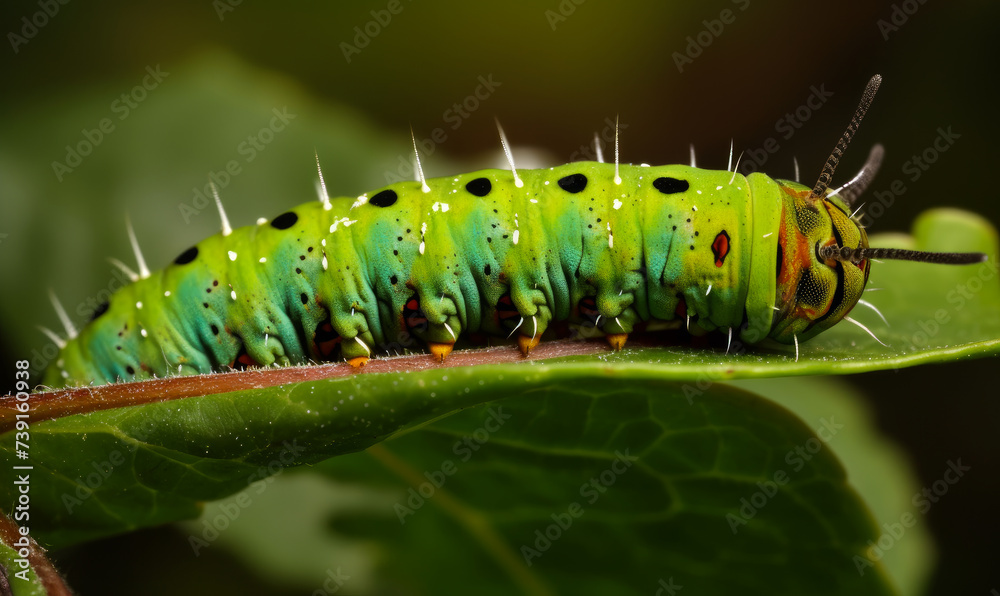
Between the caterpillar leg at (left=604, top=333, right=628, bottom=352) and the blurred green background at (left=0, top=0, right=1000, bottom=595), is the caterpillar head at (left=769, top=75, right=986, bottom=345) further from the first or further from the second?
the blurred green background at (left=0, top=0, right=1000, bottom=595)

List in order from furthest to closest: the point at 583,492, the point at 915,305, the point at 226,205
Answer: the point at 226,205 < the point at 915,305 < the point at 583,492

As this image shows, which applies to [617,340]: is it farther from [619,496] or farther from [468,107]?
[468,107]

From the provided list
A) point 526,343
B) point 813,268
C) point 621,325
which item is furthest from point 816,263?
point 526,343

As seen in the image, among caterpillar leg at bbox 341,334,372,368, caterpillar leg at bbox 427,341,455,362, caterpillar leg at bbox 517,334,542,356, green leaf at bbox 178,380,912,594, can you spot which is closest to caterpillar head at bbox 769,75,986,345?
green leaf at bbox 178,380,912,594

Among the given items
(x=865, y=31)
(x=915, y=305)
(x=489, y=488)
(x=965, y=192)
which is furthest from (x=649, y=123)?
(x=489, y=488)

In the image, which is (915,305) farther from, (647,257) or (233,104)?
(233,104)

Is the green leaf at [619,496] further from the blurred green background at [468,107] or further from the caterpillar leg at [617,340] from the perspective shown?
the blurred green background at [468,107]
